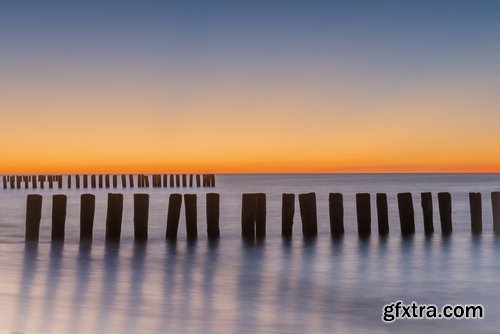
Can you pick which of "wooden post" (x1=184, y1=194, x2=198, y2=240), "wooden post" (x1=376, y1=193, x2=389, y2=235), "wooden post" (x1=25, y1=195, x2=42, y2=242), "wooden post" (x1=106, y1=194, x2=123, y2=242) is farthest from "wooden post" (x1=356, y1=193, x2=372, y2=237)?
"wooden post" (x1=25, y1=195, x2=42, y2=242)

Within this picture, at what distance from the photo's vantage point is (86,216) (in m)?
18.8

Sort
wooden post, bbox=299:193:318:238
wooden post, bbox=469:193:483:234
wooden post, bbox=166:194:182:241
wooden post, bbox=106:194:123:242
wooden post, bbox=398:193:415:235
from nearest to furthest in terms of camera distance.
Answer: wooden post, bbox=166:194:182:241
wooden post, bbox=106:194:123:242
wooden post, bbox=299:193:318:238
wooden post, bbox=398:193:415:235
wooden post, bbox=469:193:483:234

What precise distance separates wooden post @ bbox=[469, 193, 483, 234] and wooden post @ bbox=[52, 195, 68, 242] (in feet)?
30.4

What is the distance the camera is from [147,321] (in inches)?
403

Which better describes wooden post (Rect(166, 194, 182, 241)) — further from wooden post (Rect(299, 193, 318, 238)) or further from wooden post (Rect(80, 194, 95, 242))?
wooden post (Rect(299, 193, 318, 238))

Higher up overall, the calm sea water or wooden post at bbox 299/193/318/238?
wooden post at bbox 299/193/318/238

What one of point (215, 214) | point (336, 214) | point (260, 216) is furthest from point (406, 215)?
point (215, 214)

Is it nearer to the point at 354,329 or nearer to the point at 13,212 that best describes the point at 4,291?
the point at 354,329

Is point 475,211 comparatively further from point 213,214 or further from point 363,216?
point 213,214

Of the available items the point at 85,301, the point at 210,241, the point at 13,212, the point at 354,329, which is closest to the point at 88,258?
the point at 210,241

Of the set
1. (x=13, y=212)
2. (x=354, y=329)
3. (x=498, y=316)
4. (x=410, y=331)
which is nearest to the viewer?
(x=410, y=331)

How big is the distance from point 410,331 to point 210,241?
33.2 ft

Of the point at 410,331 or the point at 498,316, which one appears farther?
the point at 498,316

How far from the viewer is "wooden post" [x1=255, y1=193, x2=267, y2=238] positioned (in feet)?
61.2
